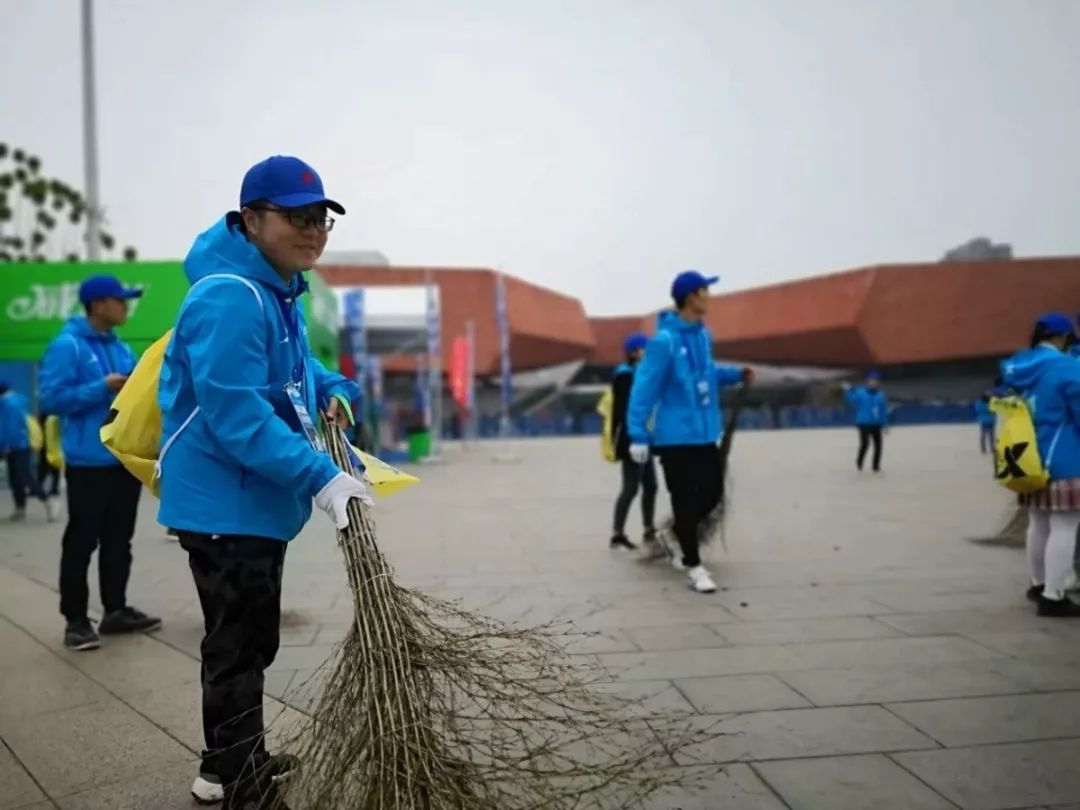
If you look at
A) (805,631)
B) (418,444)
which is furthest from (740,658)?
(418,444)

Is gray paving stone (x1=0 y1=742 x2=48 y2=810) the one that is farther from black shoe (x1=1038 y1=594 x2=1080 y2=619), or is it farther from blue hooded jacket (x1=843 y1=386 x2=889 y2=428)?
blue hooded jacket (x1=843 y1=386 x2=889 y2=428)

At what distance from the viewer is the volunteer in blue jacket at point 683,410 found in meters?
5.50

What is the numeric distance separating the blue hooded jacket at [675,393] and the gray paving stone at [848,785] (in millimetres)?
2864

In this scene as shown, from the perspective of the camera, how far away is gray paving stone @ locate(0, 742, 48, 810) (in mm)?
2631

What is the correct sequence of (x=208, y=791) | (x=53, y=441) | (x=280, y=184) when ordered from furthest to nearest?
1. (x=53, y=441)
2. (x=208, y=791)
3. (x=280, y=184)

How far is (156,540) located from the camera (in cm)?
827

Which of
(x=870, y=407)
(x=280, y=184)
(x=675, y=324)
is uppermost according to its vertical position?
(x=280, y=184)

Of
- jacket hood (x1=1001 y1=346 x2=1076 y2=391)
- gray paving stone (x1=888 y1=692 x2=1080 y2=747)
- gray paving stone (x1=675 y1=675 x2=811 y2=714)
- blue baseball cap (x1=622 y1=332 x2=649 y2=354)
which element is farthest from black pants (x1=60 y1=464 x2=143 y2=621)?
jacket hood (x1=1001 y1=346 x2=1076 y2=391)

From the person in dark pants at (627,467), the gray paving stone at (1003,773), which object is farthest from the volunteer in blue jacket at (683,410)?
the gray paving stone at (1003,773)

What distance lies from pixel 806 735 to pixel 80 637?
133 inches

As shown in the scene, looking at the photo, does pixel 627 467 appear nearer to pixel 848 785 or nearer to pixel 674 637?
pixel 674 637

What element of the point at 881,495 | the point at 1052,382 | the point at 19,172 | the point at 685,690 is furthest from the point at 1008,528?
the point at 19,172

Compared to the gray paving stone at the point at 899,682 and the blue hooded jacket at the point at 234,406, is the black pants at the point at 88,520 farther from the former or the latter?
the gray paving stone at the point at 899,682

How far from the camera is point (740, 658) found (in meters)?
3.93
